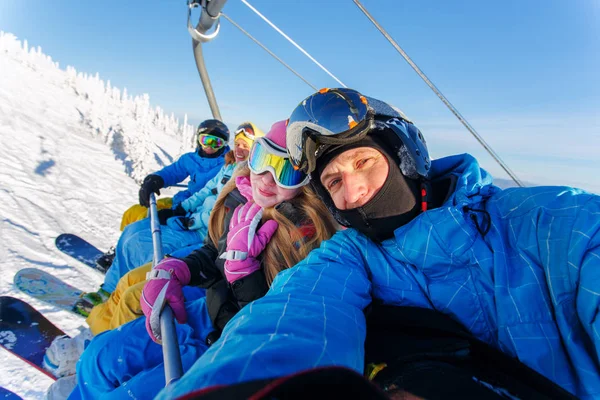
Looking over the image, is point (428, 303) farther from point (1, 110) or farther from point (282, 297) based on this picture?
point (1, 110)

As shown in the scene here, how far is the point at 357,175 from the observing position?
4.40 ft

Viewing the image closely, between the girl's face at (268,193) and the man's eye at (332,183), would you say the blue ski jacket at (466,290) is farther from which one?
the girl's face at (268,193)

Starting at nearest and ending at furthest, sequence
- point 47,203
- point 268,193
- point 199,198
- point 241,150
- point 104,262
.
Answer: point 268,193, point 241,150, point 199,198, point 104,262, point 47,203

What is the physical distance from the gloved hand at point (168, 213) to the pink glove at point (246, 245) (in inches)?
98.0

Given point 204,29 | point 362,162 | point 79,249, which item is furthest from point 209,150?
point 362,162

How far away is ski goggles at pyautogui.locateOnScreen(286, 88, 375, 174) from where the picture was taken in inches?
54.0

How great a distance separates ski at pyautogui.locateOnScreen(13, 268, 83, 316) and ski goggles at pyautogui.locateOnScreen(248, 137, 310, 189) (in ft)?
10.2

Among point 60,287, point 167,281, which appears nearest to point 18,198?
point 60,287

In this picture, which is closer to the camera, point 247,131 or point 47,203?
point 247,131

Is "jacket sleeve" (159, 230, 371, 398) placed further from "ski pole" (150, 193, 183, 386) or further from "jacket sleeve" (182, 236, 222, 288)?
"jacket sleeve" (182, 236, 222, 288)

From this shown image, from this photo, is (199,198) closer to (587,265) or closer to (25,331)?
(25,331)

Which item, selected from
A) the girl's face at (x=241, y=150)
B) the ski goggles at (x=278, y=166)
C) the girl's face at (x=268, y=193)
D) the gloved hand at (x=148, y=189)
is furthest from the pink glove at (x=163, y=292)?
the gloved hand at (x=148, y=189)

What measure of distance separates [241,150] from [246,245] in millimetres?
2342

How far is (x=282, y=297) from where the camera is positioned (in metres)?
0.99
